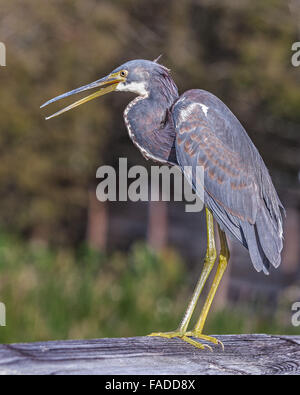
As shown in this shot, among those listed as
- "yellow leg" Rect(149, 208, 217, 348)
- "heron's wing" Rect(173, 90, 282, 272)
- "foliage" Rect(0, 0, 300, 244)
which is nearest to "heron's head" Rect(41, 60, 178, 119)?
"heron's wing" Rect(173, 90, 282, 272)

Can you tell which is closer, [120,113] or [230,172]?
[230,172]

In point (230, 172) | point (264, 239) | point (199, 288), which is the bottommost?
point (199, 288)

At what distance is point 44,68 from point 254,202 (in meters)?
6.76

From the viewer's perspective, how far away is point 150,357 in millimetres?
2189

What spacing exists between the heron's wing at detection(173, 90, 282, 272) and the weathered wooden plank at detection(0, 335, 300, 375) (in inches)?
14.8

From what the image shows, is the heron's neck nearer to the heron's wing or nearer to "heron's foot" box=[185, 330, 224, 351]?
the heron's wing

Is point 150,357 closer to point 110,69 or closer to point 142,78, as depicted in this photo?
point 142,78

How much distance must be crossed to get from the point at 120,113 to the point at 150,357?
8003 mm

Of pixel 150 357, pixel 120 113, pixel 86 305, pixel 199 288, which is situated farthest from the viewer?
pixel 120 113

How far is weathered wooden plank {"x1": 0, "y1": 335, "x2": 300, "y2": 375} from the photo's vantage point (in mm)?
1977

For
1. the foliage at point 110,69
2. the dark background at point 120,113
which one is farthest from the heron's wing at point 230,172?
the foliage at point 110,69

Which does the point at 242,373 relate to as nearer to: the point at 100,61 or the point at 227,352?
the point at 227,352

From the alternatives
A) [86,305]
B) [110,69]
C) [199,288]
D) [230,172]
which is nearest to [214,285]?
[199,288]

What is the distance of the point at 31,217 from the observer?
32.8 feet
